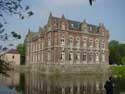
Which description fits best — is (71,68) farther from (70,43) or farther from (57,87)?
(57,87)

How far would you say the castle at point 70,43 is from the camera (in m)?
48.9

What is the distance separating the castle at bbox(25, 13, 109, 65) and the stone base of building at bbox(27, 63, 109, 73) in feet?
2.59

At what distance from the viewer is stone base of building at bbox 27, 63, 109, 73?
46.6m

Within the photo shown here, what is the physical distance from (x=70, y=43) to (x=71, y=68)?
559 cm

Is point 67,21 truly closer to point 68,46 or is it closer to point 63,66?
point 68,46

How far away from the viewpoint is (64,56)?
1932 inches

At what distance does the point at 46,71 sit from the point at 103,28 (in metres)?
18.4

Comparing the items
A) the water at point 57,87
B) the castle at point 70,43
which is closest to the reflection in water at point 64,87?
the water at point 57,87

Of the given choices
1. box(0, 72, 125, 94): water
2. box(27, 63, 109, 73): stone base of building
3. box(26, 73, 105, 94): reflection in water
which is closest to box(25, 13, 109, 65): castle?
box(27, 63, 109, 73): stone base of building

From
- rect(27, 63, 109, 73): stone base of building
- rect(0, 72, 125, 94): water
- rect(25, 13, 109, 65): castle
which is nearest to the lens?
rect(0, 72, 125, 94): water

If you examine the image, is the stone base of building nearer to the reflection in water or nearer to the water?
the water

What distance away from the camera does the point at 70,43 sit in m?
50.8

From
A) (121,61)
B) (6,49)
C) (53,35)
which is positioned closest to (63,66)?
(53,35)

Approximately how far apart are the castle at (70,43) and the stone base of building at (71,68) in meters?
0.79
